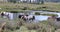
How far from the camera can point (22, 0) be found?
290 feet

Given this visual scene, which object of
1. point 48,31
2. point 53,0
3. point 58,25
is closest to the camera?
point 48,31

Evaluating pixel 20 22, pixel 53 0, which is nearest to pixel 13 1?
pixel 53 0

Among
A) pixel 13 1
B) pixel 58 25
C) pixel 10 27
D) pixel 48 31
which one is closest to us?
pixel 48 31

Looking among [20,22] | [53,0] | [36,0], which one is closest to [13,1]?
[36,0]

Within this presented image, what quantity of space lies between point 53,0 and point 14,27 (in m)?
99.3

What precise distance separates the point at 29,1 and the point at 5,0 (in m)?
10.0

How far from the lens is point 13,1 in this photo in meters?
85.9

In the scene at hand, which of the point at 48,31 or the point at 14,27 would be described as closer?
the point at 48,31

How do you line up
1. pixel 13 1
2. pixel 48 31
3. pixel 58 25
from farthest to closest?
pixel 13 1 → pixel 58 25 → pixel 48 31

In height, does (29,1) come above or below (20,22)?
below

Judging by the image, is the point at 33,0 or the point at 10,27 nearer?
the point at 10,27

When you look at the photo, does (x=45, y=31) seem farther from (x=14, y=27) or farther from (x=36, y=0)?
(x=36, y=0)

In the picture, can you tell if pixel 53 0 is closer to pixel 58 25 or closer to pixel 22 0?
pixel 22 0

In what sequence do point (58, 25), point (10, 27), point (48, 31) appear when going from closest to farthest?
point (48, 31) → point (10, 27) → point (58, 25)
